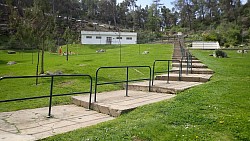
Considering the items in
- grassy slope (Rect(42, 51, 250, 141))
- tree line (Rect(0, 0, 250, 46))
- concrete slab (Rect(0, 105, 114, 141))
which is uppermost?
tree line (Rect(0, 0, 250, 46))

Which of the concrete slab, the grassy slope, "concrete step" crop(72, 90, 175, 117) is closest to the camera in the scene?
the grassy slope

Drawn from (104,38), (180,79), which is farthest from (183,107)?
(104,38)

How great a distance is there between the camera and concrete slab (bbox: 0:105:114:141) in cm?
470

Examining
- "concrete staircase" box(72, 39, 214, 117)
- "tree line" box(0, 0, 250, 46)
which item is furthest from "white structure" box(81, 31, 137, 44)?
"concrete staircase" box(72, 39, 214, 117)

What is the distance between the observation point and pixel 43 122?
5.53m

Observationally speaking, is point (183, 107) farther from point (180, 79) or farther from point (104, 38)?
point (104, 38)

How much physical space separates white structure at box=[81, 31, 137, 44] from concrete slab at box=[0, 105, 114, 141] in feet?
159

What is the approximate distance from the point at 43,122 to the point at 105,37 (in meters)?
52.7

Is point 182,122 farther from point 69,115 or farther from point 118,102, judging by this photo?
point 69,115

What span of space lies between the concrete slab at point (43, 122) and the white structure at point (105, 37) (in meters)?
48.6

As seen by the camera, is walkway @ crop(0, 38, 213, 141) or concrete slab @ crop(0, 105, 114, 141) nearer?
concrete slab @ crop(0, 105, 114, 141)

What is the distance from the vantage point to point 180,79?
1069cm

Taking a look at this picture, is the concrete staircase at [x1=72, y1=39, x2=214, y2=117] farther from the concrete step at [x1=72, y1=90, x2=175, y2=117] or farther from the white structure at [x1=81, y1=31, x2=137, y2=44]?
the white structure at [x1=81, y1=31, x2=137, y2=44]

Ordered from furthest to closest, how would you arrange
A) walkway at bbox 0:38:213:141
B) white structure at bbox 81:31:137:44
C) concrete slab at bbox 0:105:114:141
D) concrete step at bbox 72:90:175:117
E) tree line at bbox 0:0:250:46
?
tree line at bbox 0:0:250:46
white structure at bbox 81:31:137:44
concrete step at bbox 72:90:175:117
walkway at bbox 0:38:213:141
concrete slab at bbox 0:105:114:141
